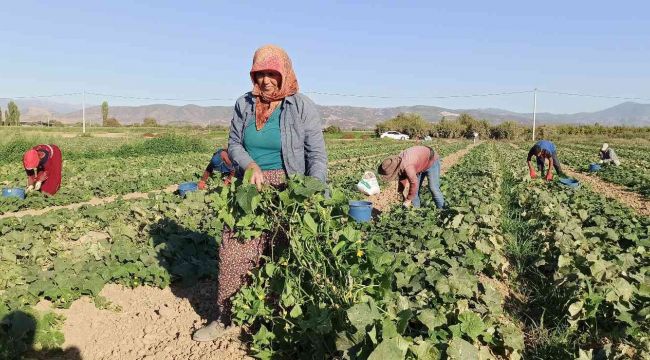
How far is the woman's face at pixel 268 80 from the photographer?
3.21 meters

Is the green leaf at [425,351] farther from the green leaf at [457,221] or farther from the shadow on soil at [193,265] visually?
the green leaf at [457,221]

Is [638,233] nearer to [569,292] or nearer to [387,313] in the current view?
[569,292]

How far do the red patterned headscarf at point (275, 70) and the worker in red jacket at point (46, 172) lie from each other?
7.27 meters

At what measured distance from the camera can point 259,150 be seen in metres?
3.45

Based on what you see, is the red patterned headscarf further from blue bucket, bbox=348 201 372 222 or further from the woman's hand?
blue bucket, bbox=348 201 372 222

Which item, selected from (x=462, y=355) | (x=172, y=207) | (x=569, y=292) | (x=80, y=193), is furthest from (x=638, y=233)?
(x=80, y=193)

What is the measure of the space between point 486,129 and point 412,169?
220 feet

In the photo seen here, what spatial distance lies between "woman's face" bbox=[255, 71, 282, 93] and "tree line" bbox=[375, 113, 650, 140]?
60.7 metres

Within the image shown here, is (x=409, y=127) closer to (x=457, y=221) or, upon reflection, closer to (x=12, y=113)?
(x=12, y=113)

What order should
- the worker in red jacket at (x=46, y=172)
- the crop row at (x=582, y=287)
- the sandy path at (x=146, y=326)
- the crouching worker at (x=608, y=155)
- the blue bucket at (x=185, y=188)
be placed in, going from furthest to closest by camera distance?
the crouching worker at (x=608, y=155), the worker in red jacket at (x=46, y=172), the blue bucket at (x=185, y=188), the sandy path at (x=146, y=326), the crop row at (x=582, y=287)

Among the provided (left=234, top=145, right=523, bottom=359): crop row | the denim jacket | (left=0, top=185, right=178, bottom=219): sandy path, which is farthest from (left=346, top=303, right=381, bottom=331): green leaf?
(left=0, top=185, right=178, bottom=219): sandy path

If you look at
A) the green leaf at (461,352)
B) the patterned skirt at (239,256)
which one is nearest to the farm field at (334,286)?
the green leaf at (461,352)

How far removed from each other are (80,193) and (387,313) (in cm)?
947

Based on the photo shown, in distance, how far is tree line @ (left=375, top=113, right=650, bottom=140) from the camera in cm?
6083
